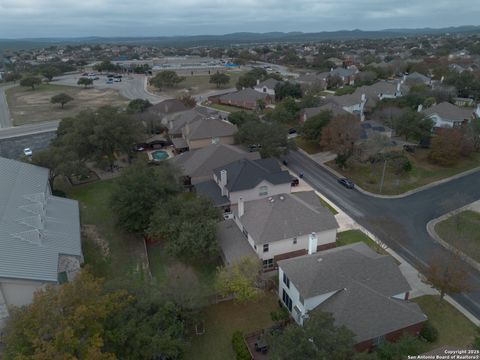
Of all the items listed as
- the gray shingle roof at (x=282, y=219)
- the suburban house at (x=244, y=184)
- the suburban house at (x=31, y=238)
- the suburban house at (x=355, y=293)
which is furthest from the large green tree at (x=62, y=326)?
the suburban house at (x=244, y=184)

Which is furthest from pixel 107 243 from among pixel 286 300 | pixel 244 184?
pixel 286 300

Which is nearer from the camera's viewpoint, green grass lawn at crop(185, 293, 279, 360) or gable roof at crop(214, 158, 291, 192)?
green grass lawn at crop(185, 293, 279, 360)

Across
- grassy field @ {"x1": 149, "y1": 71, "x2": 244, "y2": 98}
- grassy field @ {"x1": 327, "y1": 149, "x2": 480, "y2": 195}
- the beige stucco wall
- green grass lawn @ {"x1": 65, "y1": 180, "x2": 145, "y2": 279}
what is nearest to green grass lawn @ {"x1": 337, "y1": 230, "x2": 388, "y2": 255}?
grassy field @ {"x1": 327, "y1": 149, "x2": 480, "y2": 195}

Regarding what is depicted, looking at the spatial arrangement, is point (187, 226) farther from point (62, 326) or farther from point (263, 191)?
point (263, 191)

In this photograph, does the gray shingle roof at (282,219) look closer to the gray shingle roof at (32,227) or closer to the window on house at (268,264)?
the window on house at (268,264)

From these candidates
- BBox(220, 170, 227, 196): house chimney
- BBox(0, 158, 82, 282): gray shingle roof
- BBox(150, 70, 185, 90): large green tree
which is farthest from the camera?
BBox(150, 70, 185, 90): large green tree

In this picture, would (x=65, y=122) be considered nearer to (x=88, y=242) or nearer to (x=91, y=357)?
(x=88, y=242)

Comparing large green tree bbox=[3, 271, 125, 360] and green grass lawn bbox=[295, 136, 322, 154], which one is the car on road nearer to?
green grass lawn bbox=[295, 136, 322, 154]
